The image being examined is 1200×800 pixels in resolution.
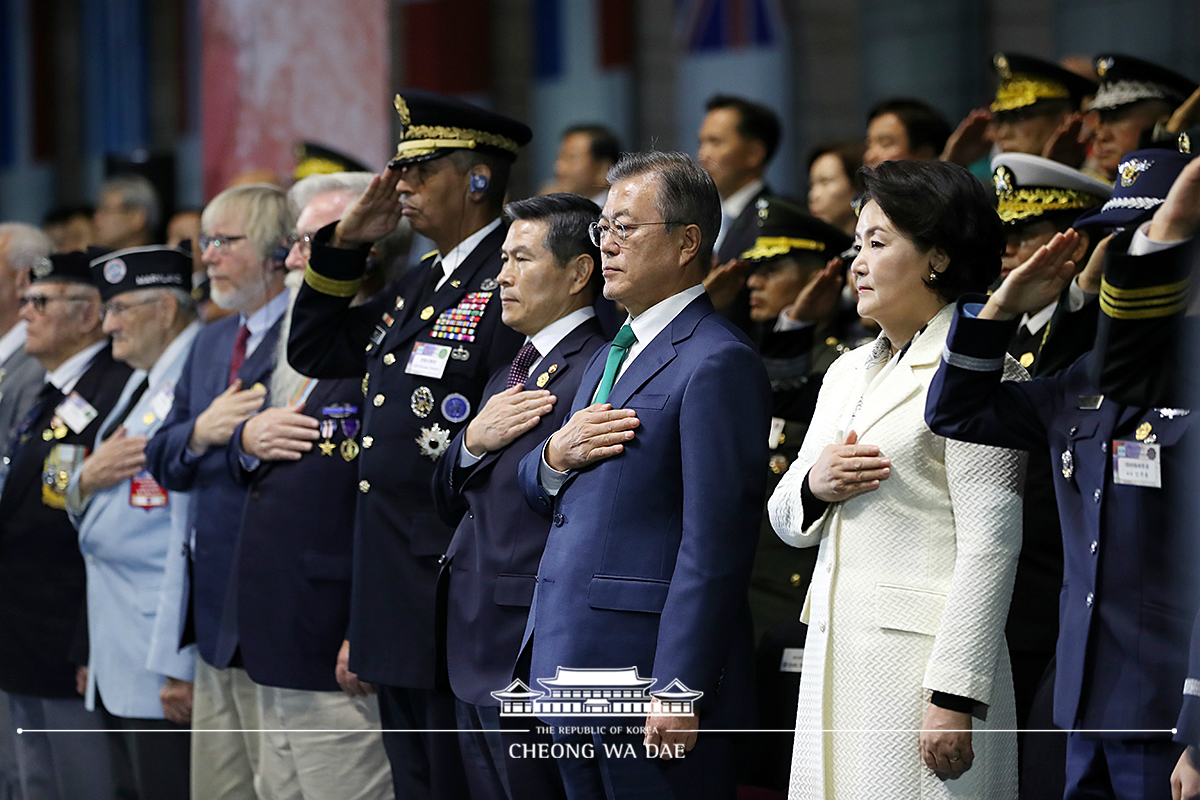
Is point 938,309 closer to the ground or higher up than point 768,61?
closer to the ground

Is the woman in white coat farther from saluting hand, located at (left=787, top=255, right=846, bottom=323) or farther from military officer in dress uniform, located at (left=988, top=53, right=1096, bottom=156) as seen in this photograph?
military officer in dress uniform, located at (left=988, top=53, right=1096, bottom=156)

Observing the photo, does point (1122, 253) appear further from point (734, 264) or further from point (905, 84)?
point (905, 84)

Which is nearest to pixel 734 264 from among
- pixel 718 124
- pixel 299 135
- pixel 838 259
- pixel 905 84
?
pixel 838 259

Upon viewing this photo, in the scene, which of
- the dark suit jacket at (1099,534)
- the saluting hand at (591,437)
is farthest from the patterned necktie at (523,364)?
the dark suit jacket at (1099,534)

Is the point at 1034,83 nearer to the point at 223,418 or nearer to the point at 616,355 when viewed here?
the point at 616,355

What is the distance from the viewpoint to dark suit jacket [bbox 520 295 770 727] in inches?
102

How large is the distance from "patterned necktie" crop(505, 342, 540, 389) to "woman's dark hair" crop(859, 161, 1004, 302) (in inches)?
36.5

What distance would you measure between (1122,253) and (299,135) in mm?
4625

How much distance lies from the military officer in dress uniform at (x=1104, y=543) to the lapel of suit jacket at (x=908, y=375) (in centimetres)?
12

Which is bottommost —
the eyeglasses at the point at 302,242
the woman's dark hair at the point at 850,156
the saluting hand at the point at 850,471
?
the saluting hand at the point at 850,471

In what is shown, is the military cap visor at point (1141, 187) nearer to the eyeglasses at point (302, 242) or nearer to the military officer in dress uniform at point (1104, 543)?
the military officer in dress uniform at point (1104, 543)

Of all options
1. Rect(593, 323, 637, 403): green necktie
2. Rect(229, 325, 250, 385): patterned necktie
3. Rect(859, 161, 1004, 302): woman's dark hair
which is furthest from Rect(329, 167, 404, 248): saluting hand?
Rect(859, 161, 1004, 302): woman's dark hair

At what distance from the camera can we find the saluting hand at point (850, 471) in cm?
251

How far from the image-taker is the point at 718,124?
5281 mm
